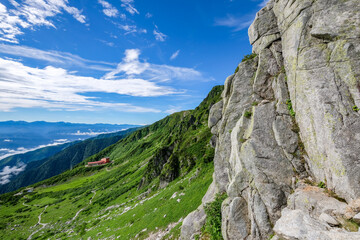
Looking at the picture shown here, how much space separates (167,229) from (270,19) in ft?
124

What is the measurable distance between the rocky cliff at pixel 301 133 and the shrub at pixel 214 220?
1631 millimetres

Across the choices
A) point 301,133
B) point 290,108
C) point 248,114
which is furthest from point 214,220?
point 290,108

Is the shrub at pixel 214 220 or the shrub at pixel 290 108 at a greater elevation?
the shrub at pixel 290 108

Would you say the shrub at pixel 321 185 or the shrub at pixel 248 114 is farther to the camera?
the shrub at pixel 248 114

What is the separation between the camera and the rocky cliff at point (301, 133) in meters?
12.8

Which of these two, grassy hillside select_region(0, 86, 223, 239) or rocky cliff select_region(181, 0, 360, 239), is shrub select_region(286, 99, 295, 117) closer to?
rocky cliff select_region(181, 0, 360, 239)

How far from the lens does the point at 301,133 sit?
17.2 meters

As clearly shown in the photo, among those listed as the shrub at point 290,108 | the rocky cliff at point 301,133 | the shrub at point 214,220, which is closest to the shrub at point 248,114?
the rocky cliff at point 301,133

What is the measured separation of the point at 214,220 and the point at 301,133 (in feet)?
49.0

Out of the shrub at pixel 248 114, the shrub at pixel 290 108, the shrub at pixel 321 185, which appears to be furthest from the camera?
the shrub at pixel 248 114

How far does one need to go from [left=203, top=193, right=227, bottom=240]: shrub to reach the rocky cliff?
1.63 metres

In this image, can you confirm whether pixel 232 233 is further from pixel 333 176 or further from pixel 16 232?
pixel 16 232

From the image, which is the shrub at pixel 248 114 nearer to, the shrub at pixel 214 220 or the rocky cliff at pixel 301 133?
the rocky cliff at pixel 301 133

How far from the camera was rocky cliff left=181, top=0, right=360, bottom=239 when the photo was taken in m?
12.8
